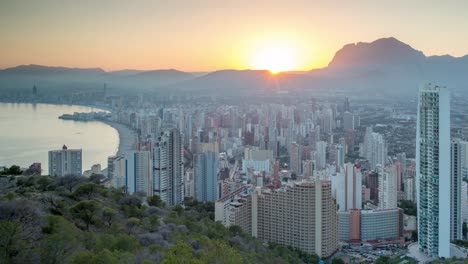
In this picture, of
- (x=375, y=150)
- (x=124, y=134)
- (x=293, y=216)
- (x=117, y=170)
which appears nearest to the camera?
(x=293, y=216)

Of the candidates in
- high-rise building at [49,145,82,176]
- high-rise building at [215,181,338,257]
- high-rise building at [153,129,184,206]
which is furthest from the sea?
high-rise building at [215,181,338,257]

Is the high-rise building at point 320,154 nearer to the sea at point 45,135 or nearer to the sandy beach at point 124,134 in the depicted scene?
the sandy beach at point 124,134

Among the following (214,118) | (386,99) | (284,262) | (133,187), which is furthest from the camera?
(386,99)

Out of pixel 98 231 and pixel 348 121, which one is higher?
pixel 348 121

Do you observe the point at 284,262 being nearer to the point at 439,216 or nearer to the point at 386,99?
the point at 439,216

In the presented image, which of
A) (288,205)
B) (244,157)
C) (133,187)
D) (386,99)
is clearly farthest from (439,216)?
(386,99)

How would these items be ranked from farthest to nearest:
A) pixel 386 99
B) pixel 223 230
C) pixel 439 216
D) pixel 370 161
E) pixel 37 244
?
pixel 386 99
pixel 370 161
pixel 439 216
pixel 223 230
pixel 37 244

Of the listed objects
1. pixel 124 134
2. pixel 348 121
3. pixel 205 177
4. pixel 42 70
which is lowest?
pixel 205 177

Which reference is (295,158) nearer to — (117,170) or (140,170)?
(140,170)

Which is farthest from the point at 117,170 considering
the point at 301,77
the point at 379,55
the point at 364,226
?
the point at 379,55
